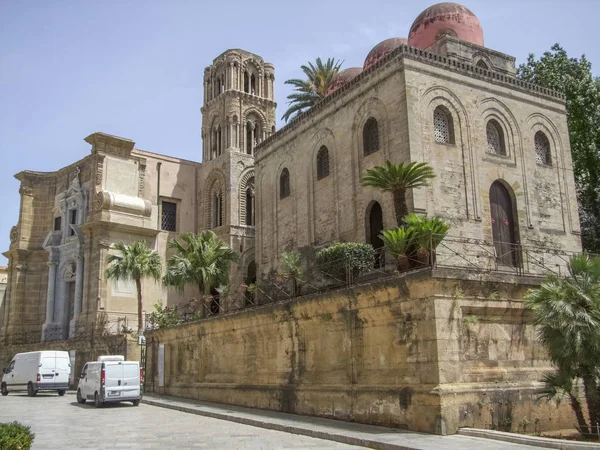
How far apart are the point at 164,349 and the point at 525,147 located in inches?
646

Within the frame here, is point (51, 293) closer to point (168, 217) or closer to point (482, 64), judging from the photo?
point (168, 217)

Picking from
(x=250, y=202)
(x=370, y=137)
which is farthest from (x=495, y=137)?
(x=250, y=202)

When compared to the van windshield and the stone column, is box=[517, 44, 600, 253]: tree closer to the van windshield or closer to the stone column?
the van windshield

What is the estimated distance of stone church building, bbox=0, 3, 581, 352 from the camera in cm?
2089

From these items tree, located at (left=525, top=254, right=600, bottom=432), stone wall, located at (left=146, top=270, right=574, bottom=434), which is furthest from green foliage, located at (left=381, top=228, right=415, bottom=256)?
tree, located at (left=525, top=254, right=600, bottom=432)

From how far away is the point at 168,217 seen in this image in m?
40.6

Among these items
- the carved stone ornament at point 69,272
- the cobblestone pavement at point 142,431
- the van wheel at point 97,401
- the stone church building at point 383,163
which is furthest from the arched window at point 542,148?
the carved stone ornament at point 69,272

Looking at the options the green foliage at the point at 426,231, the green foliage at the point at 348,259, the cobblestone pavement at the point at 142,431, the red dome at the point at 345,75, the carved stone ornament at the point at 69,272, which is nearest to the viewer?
the cobblestone pavement at the point at 142,431

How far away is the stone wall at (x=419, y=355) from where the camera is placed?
12.3 metres

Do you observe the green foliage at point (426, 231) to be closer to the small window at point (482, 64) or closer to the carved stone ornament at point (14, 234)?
the small window at point (482, 64)

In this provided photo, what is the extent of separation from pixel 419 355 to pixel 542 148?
567 inches

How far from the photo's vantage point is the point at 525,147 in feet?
75.3

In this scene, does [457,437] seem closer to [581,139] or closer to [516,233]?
[516,233]

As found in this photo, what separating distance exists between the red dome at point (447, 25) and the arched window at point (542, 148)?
437 cm
